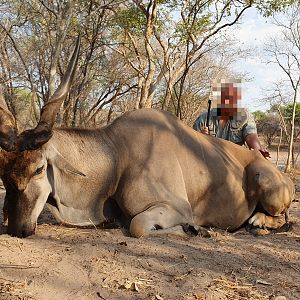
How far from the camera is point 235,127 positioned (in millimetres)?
6328

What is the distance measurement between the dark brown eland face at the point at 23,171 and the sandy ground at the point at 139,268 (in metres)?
0.19

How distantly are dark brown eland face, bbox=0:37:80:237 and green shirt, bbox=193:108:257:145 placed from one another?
3043mm

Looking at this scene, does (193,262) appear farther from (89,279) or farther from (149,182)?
(149,182)

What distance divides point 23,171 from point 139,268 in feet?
4.43

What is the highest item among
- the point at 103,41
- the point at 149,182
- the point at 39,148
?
the point at 103,41

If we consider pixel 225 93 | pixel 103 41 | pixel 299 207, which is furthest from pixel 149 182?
pixel 103 41

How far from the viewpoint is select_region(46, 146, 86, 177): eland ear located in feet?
13.3

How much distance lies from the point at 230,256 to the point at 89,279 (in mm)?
1145

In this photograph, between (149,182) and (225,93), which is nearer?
(149,182)

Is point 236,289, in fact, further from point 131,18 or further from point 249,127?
point 131,18

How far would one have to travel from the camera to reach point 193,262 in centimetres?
317

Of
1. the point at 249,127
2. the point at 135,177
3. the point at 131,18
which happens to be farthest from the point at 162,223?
the point at 131,18

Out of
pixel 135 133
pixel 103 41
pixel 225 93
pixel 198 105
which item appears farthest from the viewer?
pixel 198 105

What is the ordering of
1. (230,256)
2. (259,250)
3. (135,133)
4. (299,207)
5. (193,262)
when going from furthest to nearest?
(299,207) → (135,133) → (259,250) → (230,256) → (193,262)
